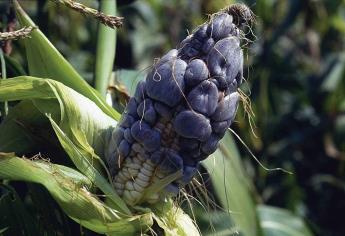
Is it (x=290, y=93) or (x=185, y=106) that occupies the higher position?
(x=185, y=106)

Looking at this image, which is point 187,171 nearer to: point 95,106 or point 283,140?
point 95,106

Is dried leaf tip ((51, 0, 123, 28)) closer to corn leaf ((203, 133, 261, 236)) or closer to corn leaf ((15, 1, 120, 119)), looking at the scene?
corn leaf ((15, 1, 120, 119))

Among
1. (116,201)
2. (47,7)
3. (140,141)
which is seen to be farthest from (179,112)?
(47,7)

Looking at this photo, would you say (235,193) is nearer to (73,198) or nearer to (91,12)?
(73,198)

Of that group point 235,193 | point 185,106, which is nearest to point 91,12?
point 185,106

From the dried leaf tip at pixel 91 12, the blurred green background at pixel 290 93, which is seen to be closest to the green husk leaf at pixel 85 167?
the dried leaf tip at pixel 91 12

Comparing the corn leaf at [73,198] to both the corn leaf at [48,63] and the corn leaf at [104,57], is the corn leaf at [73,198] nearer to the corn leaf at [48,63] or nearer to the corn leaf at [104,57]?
the corn leaf at [48,63]
